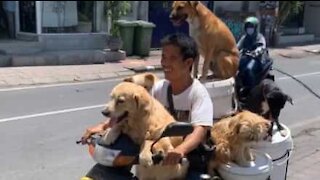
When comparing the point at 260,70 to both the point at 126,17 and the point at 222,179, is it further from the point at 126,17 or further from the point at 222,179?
the point at 126,17

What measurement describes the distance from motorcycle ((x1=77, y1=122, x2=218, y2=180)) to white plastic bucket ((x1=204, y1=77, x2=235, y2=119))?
3.57 feet

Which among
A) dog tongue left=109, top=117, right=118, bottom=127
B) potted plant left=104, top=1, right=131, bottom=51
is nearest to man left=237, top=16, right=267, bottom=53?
dog tongue left=109, top=117, right=118, bottom=127

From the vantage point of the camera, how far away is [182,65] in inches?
113

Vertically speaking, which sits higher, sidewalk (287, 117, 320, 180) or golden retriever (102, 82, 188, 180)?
golden retriever (102, 82, 188, 180)

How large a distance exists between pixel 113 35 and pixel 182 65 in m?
12.8

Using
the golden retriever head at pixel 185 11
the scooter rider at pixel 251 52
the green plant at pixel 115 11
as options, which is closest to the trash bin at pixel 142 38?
the green plant at pixel 115 11

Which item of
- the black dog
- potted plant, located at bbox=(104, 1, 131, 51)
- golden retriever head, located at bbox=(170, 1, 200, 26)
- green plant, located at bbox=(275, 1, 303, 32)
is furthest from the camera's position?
green plant, located at bbox=(275, 1, 303, 32)

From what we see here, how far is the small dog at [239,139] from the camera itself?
2.78 metres

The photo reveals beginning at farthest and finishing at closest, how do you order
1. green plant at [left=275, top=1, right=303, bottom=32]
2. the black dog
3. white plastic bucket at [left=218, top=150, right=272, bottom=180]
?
green plant at [left=275, top=1, right=303, bottom=32], the black dog, white plastic bucket at [left=218, top=150, right=272, bottom=180]

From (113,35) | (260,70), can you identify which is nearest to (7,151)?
(260,70)

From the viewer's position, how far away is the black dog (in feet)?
13.3

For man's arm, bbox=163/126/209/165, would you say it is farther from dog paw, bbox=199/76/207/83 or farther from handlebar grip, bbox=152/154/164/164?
dog paw, bbox=199/76/207/83

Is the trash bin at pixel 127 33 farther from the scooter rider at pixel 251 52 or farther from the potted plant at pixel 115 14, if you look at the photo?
the scooter rider at pixel 251 52

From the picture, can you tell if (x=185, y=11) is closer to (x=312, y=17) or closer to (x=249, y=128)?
(x=249, y=128)
